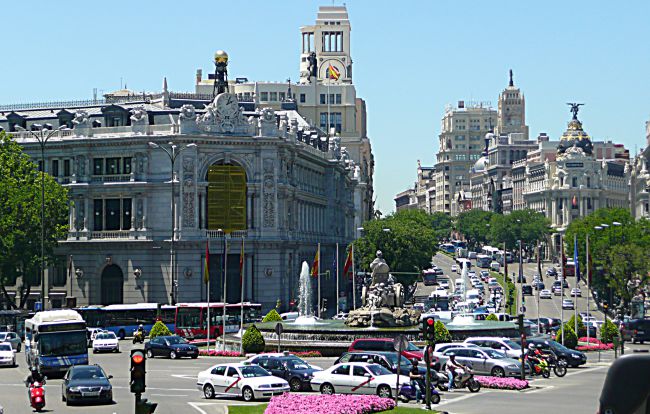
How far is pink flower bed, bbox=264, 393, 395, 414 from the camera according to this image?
33388mm

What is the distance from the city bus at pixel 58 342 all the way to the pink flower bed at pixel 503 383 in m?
17.7

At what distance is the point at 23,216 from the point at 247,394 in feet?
192

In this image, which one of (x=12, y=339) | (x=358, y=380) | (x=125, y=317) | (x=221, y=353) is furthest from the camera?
(x=125, y=317)

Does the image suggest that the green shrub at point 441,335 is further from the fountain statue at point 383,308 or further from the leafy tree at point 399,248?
the leafy tree at point 399,248

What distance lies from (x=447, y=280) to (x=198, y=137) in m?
83.7

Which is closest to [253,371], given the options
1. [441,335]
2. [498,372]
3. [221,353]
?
[498,372]

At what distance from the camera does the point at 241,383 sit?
42.4 m

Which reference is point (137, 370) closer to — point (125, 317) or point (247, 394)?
point (247, 394)

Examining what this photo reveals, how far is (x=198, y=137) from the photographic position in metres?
104

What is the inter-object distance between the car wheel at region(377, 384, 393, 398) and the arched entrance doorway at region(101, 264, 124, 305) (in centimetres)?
6803

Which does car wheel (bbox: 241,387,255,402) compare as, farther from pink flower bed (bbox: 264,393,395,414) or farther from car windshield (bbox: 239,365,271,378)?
pink flower bed (bbox: 264,393,395,414)

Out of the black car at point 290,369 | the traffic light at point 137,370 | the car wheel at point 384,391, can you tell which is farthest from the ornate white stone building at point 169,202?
the traffic light at point 137,370

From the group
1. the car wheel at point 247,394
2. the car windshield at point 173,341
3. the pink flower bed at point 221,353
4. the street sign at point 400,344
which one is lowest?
the car wheel at point 247,394

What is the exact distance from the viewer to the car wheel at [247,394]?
42.1 metres
